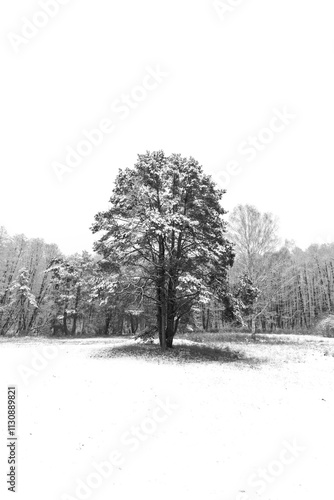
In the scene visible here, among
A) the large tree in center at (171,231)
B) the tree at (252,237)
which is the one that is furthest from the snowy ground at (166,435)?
the tree at (252,237)

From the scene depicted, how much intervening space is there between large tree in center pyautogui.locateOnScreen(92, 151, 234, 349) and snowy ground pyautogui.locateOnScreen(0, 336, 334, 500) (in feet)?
21.2

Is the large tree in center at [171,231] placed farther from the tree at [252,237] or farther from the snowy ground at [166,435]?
the tree at [252,237]

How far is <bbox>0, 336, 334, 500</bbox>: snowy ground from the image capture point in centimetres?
529

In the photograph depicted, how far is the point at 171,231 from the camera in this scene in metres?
16.7

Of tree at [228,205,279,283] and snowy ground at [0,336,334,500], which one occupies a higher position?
tree at [228,205,279,283]

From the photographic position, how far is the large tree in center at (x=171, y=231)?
56.0ft

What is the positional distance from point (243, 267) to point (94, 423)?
26.2 m

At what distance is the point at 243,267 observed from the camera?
31484 mm

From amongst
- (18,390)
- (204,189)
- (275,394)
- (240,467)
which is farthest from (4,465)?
(204,189)

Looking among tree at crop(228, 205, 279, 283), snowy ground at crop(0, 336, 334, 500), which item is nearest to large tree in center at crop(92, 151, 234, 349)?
snowy ground at crop(0, 336, 334, 500)

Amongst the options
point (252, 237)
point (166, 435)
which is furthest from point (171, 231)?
point (252, 237)

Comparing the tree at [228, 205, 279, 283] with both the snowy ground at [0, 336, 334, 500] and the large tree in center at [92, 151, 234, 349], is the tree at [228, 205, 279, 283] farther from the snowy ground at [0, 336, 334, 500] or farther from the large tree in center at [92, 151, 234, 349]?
the snowy ground at [0, 336, 334, 500]

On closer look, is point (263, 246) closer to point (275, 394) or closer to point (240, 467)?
point (275, 394)

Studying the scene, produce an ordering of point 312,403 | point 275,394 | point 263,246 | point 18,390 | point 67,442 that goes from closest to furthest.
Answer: point 67,442 → point 18,390 → point 312,403 → point 275,394 → point 263,246
